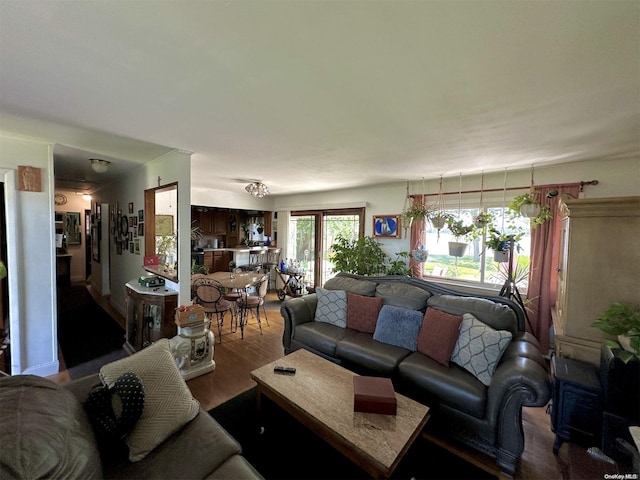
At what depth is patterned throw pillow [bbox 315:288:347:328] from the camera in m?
3.04

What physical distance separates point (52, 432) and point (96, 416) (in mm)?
339

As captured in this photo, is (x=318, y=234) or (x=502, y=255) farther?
(x=318, y=234)

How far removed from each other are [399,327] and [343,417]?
1197 millimetres

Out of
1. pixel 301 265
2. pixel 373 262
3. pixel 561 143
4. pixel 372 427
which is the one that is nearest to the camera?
pixel 372 427

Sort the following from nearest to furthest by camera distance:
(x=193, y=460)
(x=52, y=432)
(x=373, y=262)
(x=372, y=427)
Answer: (x=52, y=432) < (x=193, y=460) < (x=372, y=427) < (x=373, y=262)

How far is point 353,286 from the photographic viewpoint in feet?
10.8

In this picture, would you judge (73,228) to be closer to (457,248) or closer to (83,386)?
(83,386)

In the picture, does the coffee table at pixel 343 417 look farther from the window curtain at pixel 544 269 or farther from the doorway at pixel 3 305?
the doorway at pixel 3 305

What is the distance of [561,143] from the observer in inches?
93.0

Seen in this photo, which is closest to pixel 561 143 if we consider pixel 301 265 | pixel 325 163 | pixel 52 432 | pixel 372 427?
pixel 325 163

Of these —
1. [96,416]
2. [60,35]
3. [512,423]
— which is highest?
[60,35]

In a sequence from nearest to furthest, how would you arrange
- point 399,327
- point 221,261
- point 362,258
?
point 399,327
point 362,258
point 221,261

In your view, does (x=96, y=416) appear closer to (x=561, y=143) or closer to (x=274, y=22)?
(x=274, y=22)

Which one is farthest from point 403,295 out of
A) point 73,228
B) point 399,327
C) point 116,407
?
point 73,228
